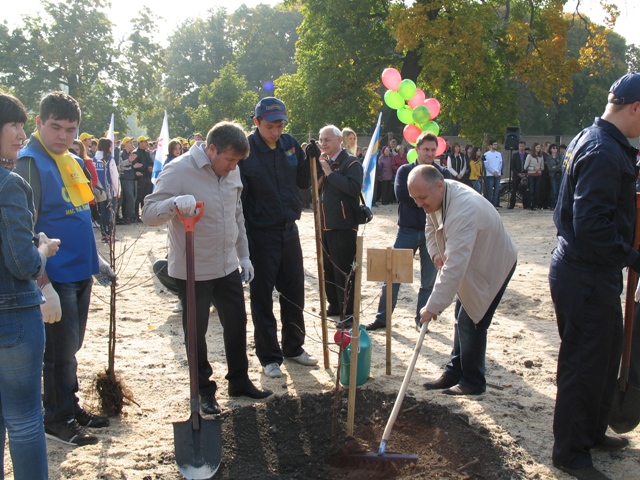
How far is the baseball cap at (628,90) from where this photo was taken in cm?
314

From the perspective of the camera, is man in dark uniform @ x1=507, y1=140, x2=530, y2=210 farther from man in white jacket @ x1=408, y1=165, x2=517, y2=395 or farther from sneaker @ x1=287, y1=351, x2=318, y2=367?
man in white jacket @ x1=408, y1=165, x2=517, y2=395

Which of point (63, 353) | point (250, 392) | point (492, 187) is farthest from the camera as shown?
point (492, 187)

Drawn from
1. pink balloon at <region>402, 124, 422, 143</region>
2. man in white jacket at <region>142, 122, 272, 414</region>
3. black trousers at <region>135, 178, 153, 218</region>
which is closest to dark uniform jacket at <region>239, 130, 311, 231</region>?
man in white jacket at <region>142, 122, 272, 414</region>

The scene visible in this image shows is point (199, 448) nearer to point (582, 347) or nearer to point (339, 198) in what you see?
point (582, 347)

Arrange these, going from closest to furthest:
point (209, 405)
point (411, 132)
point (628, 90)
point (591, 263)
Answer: point (628, 90) → point (591, 263) → point (209, 405) → point (411, 132)

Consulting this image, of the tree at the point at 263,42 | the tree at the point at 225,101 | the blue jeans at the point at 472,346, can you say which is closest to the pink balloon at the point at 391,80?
the blue jeans at the point at 472,346

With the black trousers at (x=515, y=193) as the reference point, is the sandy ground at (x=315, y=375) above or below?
below

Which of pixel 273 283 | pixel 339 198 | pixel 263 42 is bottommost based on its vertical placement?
pixel 273 283

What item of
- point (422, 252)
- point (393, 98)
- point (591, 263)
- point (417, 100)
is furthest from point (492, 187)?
point (591, 263)

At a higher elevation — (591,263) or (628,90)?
(628,90)

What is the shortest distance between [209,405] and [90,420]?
0.77 m

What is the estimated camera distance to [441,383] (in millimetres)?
4742

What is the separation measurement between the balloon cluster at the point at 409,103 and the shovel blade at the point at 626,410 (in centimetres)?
704

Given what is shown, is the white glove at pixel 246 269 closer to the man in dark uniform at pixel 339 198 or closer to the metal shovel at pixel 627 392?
the man in dark uniform at pixel 339 198
